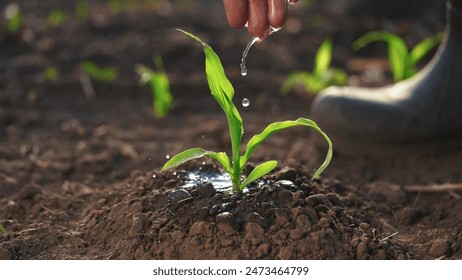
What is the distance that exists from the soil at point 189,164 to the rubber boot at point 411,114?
68 millimetres

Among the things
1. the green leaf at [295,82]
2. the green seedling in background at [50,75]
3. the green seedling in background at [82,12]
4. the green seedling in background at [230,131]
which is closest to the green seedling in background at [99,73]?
the green seedling in background at [50,75]

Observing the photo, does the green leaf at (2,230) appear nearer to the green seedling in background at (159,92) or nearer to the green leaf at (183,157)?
the green leaf at (183,157)

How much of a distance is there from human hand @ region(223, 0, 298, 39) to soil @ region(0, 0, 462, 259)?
0.45m

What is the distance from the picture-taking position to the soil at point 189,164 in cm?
208

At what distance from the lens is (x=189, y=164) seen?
247 centimetres

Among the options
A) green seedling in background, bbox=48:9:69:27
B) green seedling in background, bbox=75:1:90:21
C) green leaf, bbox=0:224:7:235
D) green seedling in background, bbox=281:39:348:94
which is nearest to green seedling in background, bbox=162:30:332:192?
green leaf, bbox=0:224:7:235

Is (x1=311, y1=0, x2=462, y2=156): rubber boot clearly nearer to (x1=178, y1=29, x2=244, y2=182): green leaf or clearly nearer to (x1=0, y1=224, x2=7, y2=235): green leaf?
(x1=178, y1=29, x2=244, y2=182): green leaf

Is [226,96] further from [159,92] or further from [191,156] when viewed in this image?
[159,92]

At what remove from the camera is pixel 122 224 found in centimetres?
221

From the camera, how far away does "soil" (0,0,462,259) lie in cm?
208

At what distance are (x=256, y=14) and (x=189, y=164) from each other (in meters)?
0.59

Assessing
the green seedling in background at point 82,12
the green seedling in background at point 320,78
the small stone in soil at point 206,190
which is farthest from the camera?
the green seedling in background at point 82,12

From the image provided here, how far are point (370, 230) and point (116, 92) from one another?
7.51 ft
